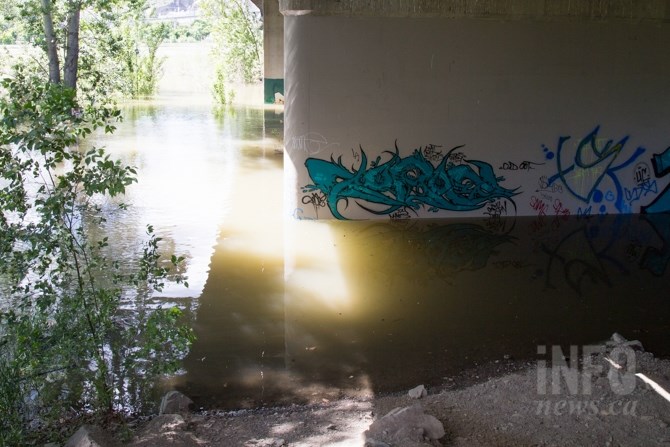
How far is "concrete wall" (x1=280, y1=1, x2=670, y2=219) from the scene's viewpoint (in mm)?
14070

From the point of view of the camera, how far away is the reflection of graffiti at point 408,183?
14508mm

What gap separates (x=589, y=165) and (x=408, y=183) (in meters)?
4.45

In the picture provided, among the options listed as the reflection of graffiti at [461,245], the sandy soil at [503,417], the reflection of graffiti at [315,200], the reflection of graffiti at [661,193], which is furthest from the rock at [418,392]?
the reflection of graffiti at [661,193]

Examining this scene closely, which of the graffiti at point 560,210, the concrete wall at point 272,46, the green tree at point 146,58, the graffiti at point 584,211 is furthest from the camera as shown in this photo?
the green tree at point 146,58

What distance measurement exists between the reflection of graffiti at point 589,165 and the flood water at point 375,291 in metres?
0.78

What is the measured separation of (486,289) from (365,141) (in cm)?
516

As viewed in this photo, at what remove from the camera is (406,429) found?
5250 millimetres

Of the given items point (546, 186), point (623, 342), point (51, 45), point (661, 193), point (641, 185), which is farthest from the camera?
point (661, 193)

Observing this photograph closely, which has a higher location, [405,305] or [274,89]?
[274,89]

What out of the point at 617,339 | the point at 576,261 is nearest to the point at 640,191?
the point at 576,261

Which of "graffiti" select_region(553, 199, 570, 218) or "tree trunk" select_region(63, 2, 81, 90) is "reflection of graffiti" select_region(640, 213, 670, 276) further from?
"tree trunk" select_region(63, 2, 81, 90)

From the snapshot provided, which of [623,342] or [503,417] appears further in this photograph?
[623,342]

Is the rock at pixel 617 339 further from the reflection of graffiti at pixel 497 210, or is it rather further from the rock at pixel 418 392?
the reflection of graffiti at pixel 497 210

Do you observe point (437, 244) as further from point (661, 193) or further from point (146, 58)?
point (146, 58)
